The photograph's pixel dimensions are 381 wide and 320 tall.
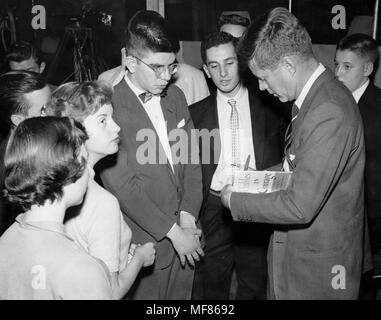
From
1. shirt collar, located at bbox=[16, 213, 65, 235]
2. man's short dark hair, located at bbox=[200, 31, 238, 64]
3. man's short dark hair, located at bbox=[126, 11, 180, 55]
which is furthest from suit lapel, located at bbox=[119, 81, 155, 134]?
shirt collar, located at bbox=[16, 213, 65, 235]

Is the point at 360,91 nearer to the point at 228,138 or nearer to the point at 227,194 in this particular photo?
the point at 228,138

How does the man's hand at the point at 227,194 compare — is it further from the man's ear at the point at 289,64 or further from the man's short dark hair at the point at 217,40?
the man's short dark hair at the point at 217,40

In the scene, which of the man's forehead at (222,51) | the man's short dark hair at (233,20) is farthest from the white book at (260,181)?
the man's short dark hair at (233,20)

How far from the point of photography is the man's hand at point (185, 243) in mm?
2164

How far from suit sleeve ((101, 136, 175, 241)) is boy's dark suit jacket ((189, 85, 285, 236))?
59cm

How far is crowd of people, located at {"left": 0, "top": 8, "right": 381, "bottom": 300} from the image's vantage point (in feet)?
3.92

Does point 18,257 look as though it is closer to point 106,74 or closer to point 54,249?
point 54,249

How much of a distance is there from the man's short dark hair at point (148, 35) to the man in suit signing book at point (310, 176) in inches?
20.7

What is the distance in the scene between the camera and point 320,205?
1606 mm

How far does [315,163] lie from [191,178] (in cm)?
94

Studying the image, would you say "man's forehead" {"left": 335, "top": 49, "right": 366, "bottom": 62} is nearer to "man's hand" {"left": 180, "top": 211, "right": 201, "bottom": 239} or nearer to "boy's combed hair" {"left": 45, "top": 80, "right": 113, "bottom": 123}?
"man's hand" {"left": 180, "top": 211, "right": 201, "bottom": 239}

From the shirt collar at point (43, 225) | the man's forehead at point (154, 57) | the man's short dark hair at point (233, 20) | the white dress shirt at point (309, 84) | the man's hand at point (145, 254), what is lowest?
the man's hand at point (145, 254)

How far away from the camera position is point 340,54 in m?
3.29
